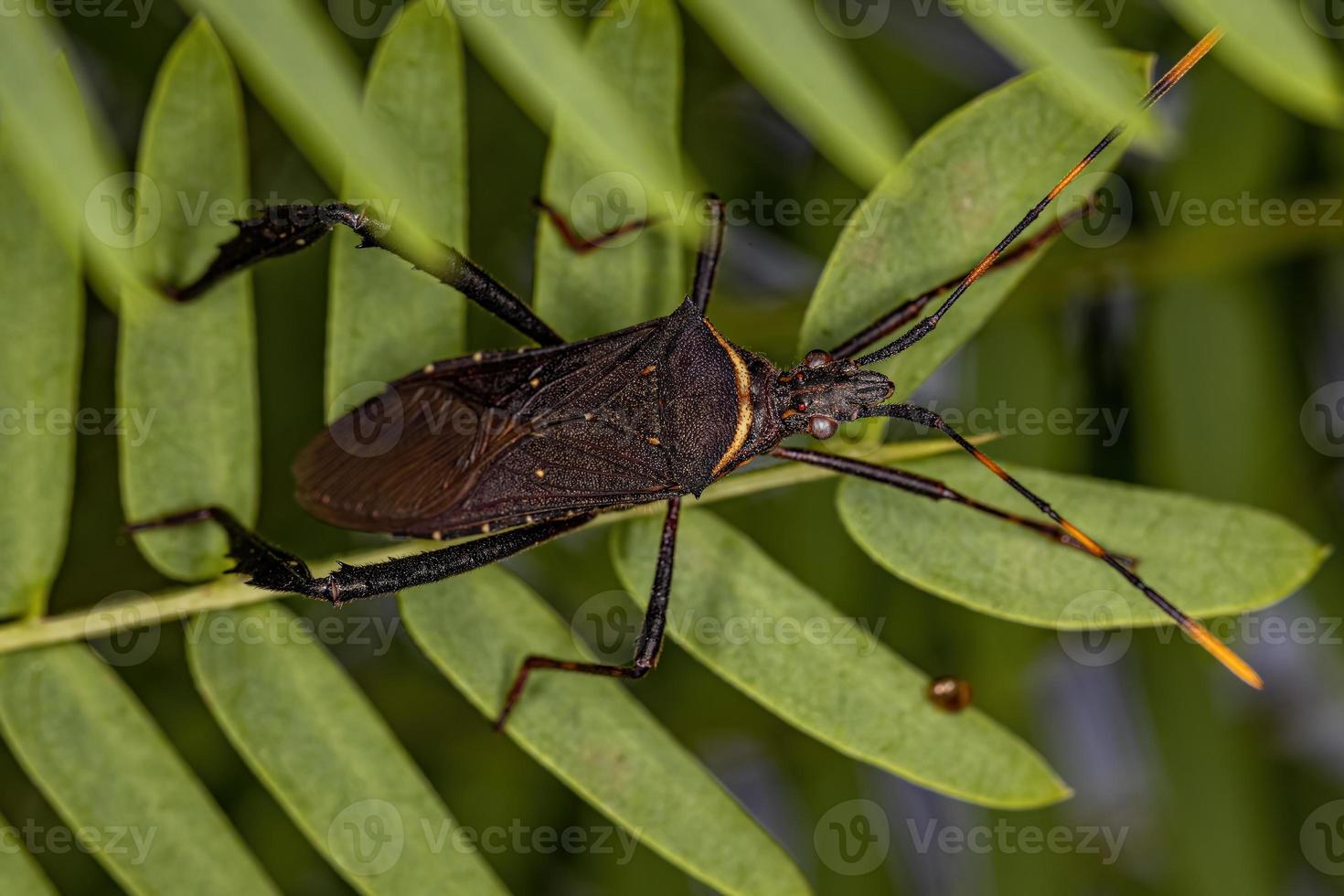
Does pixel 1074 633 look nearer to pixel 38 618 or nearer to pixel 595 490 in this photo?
Result: pixel 595 490

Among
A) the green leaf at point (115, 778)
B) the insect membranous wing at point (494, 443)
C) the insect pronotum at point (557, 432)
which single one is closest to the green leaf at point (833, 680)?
the insect pronotum at point (557, 432)

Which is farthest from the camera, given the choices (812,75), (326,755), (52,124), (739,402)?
(739,402)

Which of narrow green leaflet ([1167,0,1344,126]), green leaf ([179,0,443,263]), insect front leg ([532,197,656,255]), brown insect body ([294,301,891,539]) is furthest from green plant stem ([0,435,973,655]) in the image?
green leaf ([179,0,443,263])

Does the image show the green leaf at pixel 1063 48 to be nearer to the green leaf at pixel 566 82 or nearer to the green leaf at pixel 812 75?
the green leaf at pixel 812 75

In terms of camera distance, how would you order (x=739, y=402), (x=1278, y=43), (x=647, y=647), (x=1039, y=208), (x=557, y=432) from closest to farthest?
1. (x=1278, y=43)
2. (x=1039, y=208)
3. (x=647, y=647)
4. (x=739, y=402)
5. (x=557, y=432)

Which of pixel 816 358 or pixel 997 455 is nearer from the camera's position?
pixel 816 358

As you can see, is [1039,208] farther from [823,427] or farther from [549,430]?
[549,430]

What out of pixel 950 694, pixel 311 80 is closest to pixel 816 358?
pixel 950 694

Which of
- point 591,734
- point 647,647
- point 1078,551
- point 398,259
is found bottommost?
point 591,734
